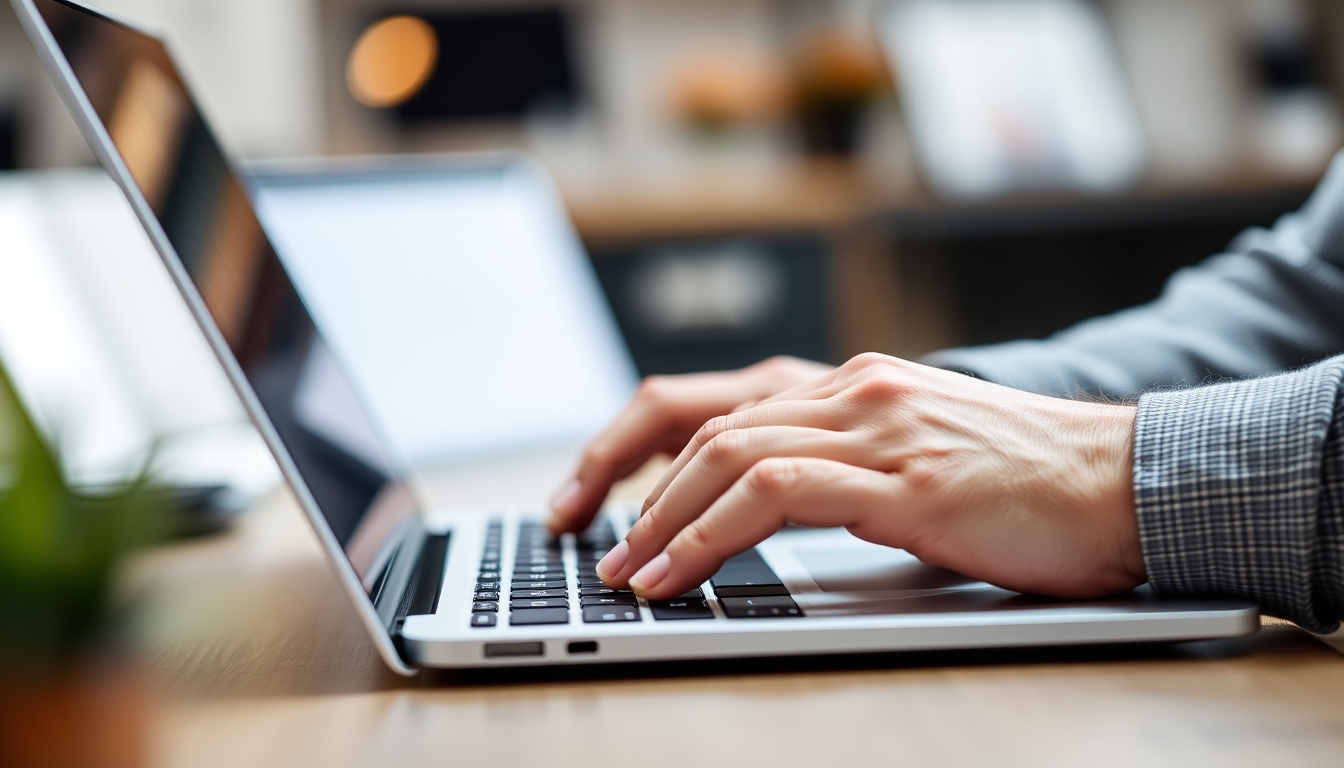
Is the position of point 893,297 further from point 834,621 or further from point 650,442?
point 834,621

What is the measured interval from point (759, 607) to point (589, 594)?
0.23 feet

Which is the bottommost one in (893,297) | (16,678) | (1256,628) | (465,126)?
(893,297)

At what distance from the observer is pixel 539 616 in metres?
0.40

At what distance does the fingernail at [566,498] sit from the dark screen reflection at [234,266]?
81 millimetres

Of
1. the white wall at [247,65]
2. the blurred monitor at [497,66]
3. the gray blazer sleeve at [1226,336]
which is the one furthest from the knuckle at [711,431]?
the blurred monitor at [497,66]

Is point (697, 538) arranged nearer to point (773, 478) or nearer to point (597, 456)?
point (773, 478)

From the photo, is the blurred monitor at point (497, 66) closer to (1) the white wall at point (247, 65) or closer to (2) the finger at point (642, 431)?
(1) the white wall at point (247, 65)

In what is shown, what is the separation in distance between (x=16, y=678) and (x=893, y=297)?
2.04 meters

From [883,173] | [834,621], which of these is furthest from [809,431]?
[883,173]

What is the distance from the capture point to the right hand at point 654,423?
58 centimetres

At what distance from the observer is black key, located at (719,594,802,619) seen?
399 millimetres

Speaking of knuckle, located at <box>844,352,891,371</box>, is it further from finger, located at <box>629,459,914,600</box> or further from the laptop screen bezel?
Answer: the laptop screen bezel

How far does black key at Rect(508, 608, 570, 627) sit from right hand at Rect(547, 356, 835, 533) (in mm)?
165

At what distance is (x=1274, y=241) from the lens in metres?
0.75
